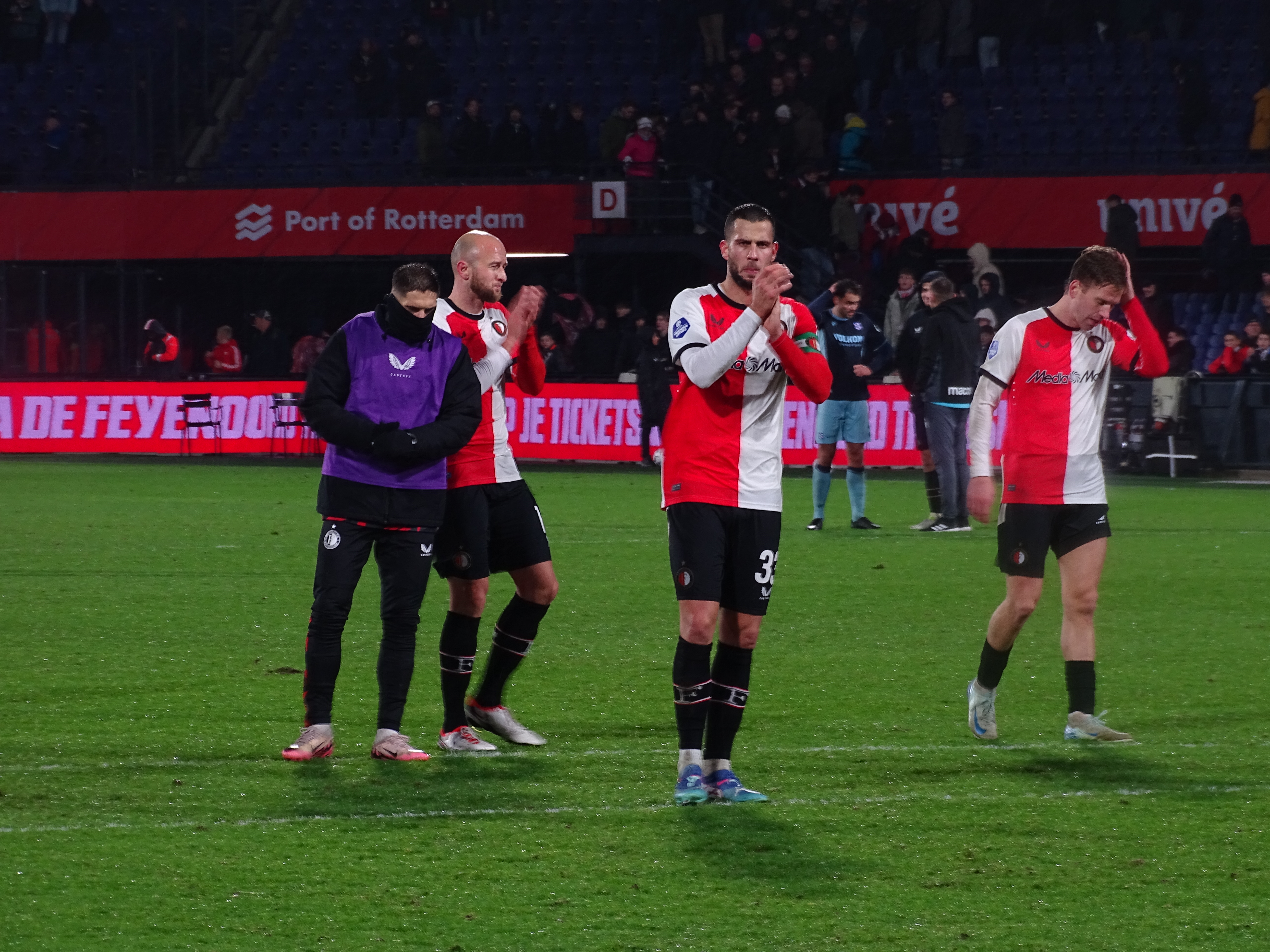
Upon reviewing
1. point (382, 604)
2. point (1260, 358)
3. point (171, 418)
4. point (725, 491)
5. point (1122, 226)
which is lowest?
point (382, 604)

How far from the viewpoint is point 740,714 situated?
6102mm

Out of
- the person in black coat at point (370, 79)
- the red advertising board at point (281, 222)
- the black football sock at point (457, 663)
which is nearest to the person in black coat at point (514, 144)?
the red advertising board at point (281, 222)

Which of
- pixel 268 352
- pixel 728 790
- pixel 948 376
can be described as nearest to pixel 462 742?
pixel 728 790

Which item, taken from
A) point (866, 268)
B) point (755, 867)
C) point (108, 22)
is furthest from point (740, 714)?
point (108, 22)

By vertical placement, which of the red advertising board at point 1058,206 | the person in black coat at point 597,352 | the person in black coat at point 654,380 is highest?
the red advertising board at point 1058,206

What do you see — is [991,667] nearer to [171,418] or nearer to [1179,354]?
[1179,354]

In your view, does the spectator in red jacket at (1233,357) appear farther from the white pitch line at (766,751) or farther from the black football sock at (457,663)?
the black football sock at (457,663)

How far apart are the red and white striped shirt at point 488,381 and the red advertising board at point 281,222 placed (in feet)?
69.2

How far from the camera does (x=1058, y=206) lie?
26250 mm

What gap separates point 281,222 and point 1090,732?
2415cm

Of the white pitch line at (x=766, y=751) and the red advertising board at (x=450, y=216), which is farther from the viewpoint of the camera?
the red advertising board at (x=450, y=216)

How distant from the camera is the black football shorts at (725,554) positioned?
19.3 feet

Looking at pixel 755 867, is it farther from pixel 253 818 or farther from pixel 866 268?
Result: pixel 866 268

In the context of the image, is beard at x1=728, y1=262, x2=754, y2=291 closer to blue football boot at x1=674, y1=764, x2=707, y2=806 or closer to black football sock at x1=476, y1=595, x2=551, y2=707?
blue football boot at x1=674, y1=764, x2=707, y2=806
